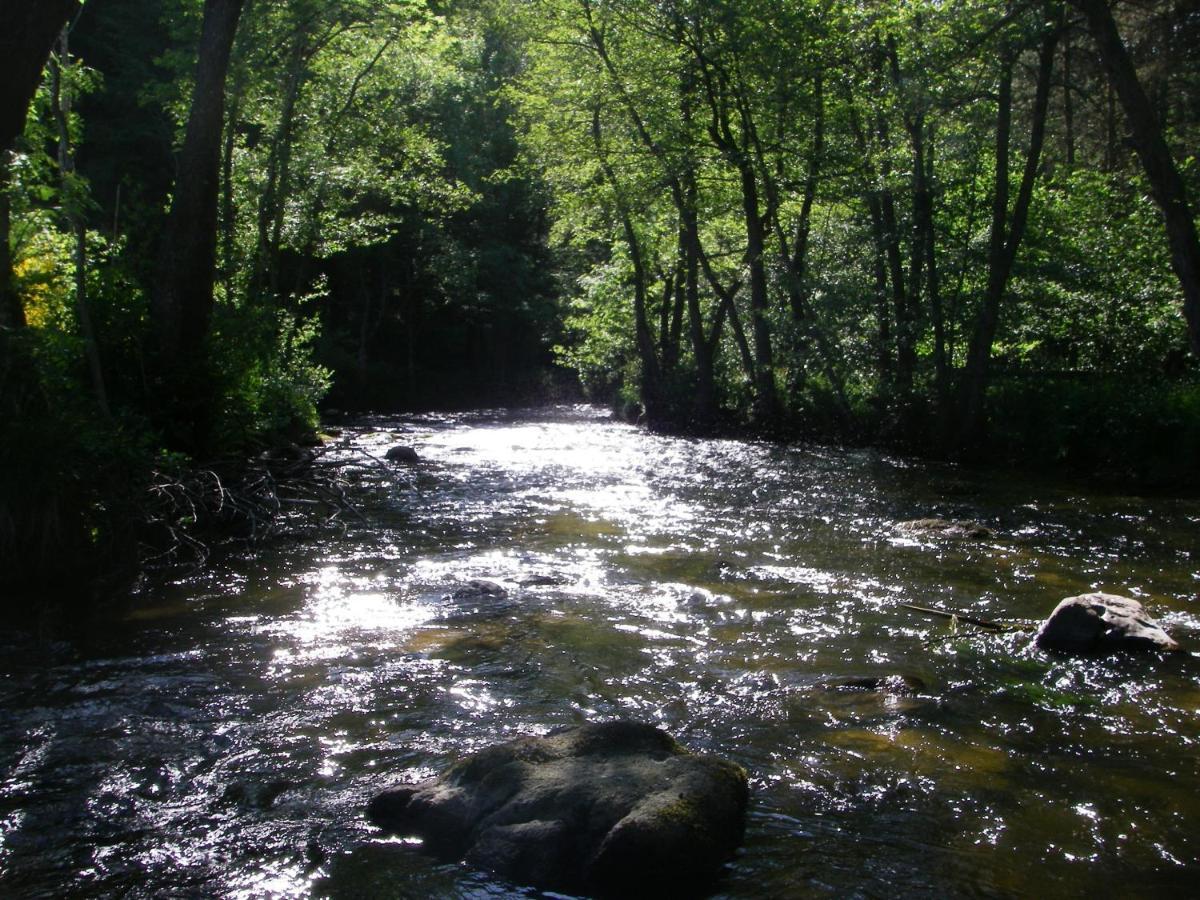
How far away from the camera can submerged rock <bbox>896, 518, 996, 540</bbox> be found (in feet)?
38.3

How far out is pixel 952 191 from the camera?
781 inches

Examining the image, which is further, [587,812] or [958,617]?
[958,617]

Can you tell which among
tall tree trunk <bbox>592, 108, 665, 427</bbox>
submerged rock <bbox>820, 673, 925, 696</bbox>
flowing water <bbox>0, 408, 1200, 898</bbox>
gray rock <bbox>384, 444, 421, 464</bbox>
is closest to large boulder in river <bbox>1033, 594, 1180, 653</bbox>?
flowing water <bbox>0, 408, 1200, 898</bbox>

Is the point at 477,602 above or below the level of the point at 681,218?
below

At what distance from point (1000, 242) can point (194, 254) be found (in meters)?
13.1

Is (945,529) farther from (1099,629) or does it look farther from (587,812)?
(587,812)

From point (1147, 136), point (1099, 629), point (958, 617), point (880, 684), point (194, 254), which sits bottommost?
Answer: point (880, 684)

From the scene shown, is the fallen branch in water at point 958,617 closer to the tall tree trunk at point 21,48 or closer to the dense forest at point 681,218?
the dense forest at point 681,218

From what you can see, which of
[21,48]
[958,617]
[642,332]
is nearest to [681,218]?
[642,332]

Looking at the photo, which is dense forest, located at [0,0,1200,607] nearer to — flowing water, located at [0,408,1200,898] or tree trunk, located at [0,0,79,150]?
tree trunk, located at [0,0,79,150]

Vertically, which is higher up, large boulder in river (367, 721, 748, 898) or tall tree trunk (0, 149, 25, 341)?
tall tree trunk (0, 149, 25, 341)

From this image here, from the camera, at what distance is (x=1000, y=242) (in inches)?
715

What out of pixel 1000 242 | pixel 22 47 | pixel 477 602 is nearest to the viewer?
pixel 22 47

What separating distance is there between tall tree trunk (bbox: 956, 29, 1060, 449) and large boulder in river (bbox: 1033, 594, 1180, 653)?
463 inches
